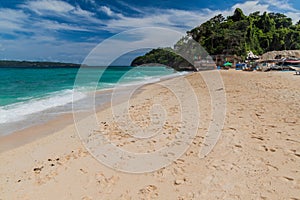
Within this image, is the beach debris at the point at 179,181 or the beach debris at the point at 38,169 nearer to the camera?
the beach debris at the point at 179,181

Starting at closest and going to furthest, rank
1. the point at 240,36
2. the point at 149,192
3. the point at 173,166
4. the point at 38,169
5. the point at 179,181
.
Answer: the point at 149,192
the point at 179,181
the point at 173,166
the point at 38,169
the point at 240,36

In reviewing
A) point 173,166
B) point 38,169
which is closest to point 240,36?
point 173,166

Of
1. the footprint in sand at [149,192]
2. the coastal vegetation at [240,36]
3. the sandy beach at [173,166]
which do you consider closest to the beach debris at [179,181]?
the sandy beach at [173,166]

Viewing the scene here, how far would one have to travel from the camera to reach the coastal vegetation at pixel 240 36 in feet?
128

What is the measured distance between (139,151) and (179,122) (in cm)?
161

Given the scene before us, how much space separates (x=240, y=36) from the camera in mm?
37938

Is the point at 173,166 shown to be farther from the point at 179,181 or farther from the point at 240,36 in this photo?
the point at 240,36

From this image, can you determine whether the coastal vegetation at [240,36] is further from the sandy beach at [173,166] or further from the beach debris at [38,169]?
the beach debris at [38,169]

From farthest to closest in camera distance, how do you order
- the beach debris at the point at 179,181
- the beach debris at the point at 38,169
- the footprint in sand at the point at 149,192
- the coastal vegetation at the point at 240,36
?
the coastal vegetation at the point at 240,36, the beach debris at the point at 38,169, the beach debris at the point at 179,181, the footprint in sand at the point at 149,192

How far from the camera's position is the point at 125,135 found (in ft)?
13.6

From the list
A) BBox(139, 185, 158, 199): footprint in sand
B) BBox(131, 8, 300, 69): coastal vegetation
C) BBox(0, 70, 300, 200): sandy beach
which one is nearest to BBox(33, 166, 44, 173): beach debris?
BBox(0, 70, 300, 200): sandy beach

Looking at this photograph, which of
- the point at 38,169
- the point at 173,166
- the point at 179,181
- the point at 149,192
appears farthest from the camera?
the point at 38,169

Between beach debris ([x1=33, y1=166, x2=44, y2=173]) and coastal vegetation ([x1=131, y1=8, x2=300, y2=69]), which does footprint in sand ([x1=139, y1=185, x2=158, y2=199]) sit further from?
coastal vegetation ([x1=131, y1=8, x2=300, y2=69])

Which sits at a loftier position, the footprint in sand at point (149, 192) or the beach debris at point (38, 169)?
the footprint in sand at point (149, 192)
